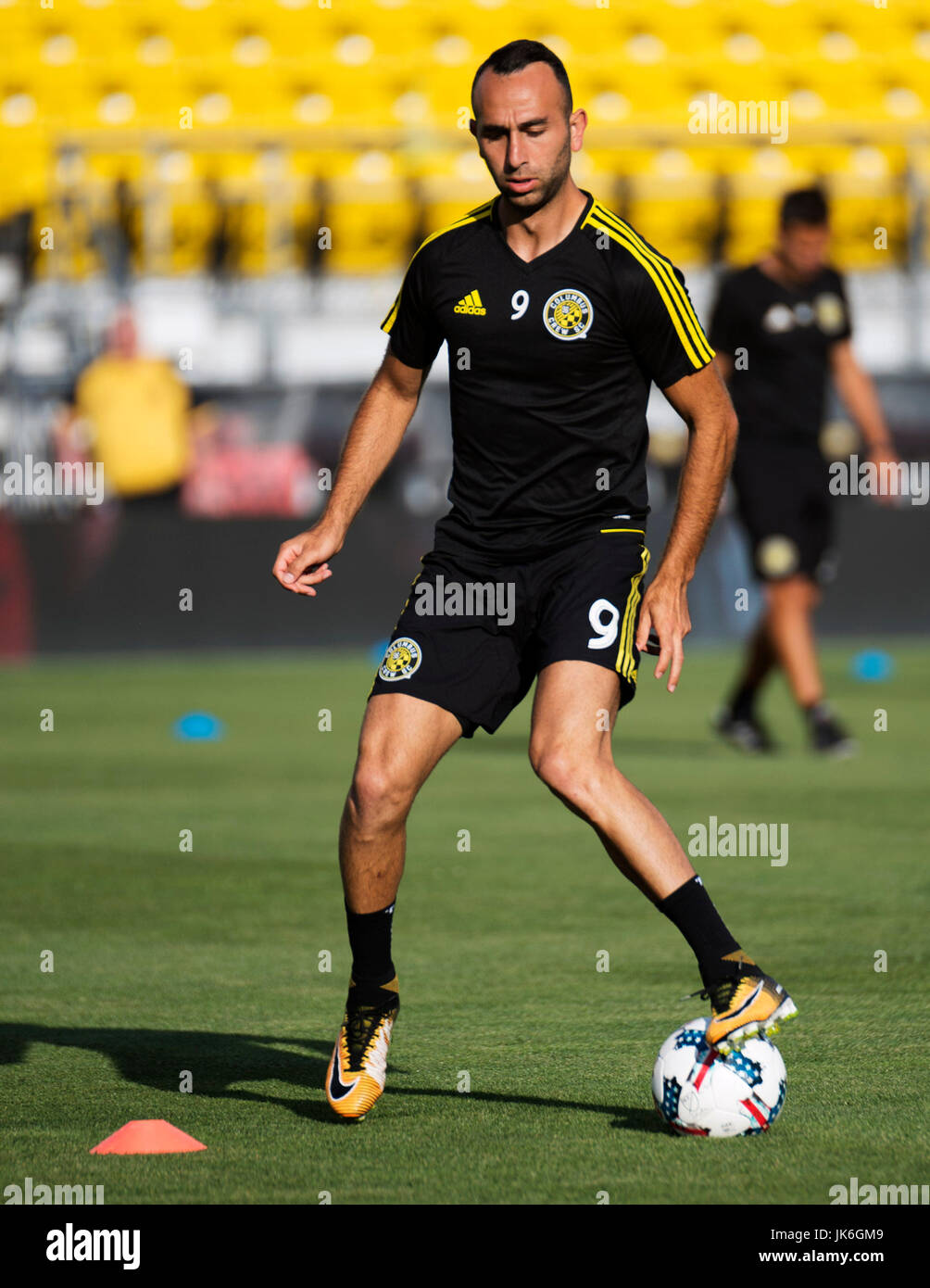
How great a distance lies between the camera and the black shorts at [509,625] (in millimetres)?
4273

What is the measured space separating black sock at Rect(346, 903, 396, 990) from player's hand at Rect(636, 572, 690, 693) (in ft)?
2.52

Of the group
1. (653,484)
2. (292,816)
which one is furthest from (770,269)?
(653,484)

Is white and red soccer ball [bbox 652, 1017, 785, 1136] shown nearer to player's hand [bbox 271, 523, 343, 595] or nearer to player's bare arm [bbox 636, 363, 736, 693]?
player's bare arm [bbox 636, 363, 736, 693]

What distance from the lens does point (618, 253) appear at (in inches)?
169

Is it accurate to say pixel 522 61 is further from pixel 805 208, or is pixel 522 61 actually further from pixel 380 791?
pixel 805 208

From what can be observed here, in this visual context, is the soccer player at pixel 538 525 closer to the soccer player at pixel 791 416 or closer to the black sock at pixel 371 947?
the black sock at pixel 371 947

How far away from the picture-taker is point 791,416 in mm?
10469

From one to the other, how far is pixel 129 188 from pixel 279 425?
10.1 feet

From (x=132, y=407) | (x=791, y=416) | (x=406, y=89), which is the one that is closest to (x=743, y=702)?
(x=791, y=416)

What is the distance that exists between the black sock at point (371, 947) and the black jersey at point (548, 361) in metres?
0.79

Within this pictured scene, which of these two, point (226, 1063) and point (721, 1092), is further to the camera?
point (226, 1063)

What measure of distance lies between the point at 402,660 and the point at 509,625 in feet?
0.76

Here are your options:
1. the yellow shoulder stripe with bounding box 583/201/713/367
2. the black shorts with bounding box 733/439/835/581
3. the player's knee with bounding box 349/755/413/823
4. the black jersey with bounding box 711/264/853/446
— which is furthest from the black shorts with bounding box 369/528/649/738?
the black shorts with bounding box 733/439/835/581

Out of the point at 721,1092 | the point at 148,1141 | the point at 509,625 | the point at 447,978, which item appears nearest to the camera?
the point at 148,1141
